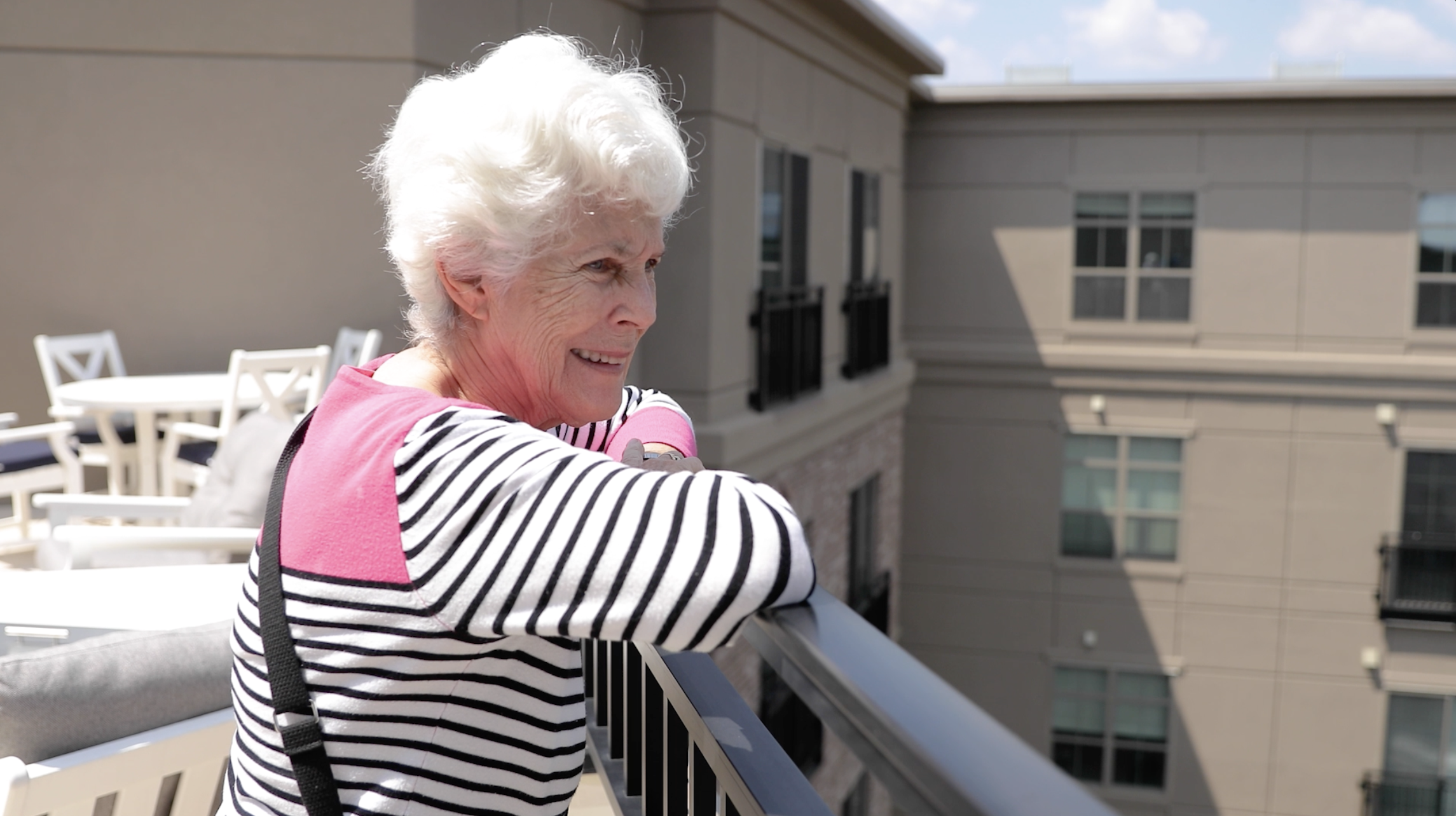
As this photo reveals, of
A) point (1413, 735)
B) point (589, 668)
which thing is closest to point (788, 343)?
point (589, 668)

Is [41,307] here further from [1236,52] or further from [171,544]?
[1236,52]

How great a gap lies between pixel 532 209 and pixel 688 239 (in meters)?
6.83

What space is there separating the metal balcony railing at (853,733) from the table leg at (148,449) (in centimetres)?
526

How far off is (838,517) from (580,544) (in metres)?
10.5

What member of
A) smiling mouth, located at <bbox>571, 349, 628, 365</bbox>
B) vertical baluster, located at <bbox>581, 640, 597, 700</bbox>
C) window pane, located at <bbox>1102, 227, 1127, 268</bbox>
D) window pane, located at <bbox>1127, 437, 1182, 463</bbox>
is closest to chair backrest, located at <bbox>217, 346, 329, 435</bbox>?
vertical baluster, located at <bbox>581, 640, 597, 700</bbox>

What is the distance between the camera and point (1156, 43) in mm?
90438

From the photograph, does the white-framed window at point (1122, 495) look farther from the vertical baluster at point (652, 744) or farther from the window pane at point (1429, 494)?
the vertical baluster at point (652, 744)

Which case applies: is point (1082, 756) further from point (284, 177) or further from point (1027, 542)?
point (284, 177)

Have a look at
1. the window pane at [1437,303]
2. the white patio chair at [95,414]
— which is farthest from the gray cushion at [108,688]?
the window pane at [1437,303]

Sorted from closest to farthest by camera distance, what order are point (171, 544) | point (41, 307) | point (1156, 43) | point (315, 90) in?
point (171, 544) < point (315, 90) < point (41, 307) < point (1156, 43)

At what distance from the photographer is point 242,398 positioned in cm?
617

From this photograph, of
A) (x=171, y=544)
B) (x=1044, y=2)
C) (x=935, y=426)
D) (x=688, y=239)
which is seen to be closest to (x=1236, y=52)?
(x=1044, y=2)

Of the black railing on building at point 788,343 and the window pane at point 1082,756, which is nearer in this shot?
the black railing on building at point 788,343

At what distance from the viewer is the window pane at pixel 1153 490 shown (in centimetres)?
1453
